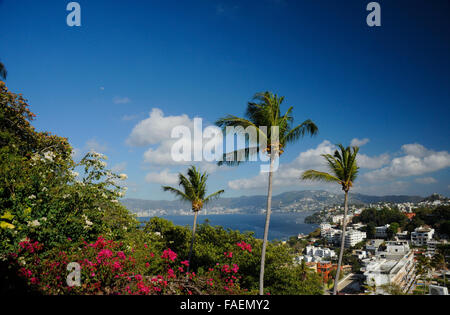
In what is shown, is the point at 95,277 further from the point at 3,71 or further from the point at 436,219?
the point at 436,219

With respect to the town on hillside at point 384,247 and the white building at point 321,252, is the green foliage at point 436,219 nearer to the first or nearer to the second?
the town on hillside at point 384,247

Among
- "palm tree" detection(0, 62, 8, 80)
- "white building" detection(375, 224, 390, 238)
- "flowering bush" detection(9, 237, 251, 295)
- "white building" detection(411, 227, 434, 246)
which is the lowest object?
"white building" detection(375, 224, 390, 238)

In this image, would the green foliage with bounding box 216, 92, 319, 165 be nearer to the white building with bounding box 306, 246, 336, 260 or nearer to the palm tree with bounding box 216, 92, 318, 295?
the palm tree with bounding box 216, 92, 318, 295

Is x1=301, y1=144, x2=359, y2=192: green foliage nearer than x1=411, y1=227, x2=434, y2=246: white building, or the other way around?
x1=301, y1=144, x2=359, y2=192: green foliage

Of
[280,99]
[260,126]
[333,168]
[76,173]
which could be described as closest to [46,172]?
[76,173]

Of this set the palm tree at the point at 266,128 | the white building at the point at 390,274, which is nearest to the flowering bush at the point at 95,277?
the palm tree at the point at 266,128

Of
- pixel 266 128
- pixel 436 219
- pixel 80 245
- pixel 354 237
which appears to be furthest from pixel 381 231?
pixel 80 245

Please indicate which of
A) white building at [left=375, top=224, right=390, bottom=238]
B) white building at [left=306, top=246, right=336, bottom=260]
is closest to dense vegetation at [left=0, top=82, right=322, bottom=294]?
white building at [left=306, top=246, right=336, bottom=260]

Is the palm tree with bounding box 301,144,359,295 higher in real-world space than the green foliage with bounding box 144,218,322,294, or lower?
higher

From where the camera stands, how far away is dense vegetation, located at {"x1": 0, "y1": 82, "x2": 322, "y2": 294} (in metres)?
4.12

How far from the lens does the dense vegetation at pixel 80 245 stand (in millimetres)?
4121

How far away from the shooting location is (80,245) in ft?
20.6

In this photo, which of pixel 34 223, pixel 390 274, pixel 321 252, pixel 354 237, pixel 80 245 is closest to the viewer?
pixel 34 223

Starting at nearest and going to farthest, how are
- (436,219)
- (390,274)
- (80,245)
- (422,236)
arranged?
(80,245), (390,274), (422,236), (436,219)
